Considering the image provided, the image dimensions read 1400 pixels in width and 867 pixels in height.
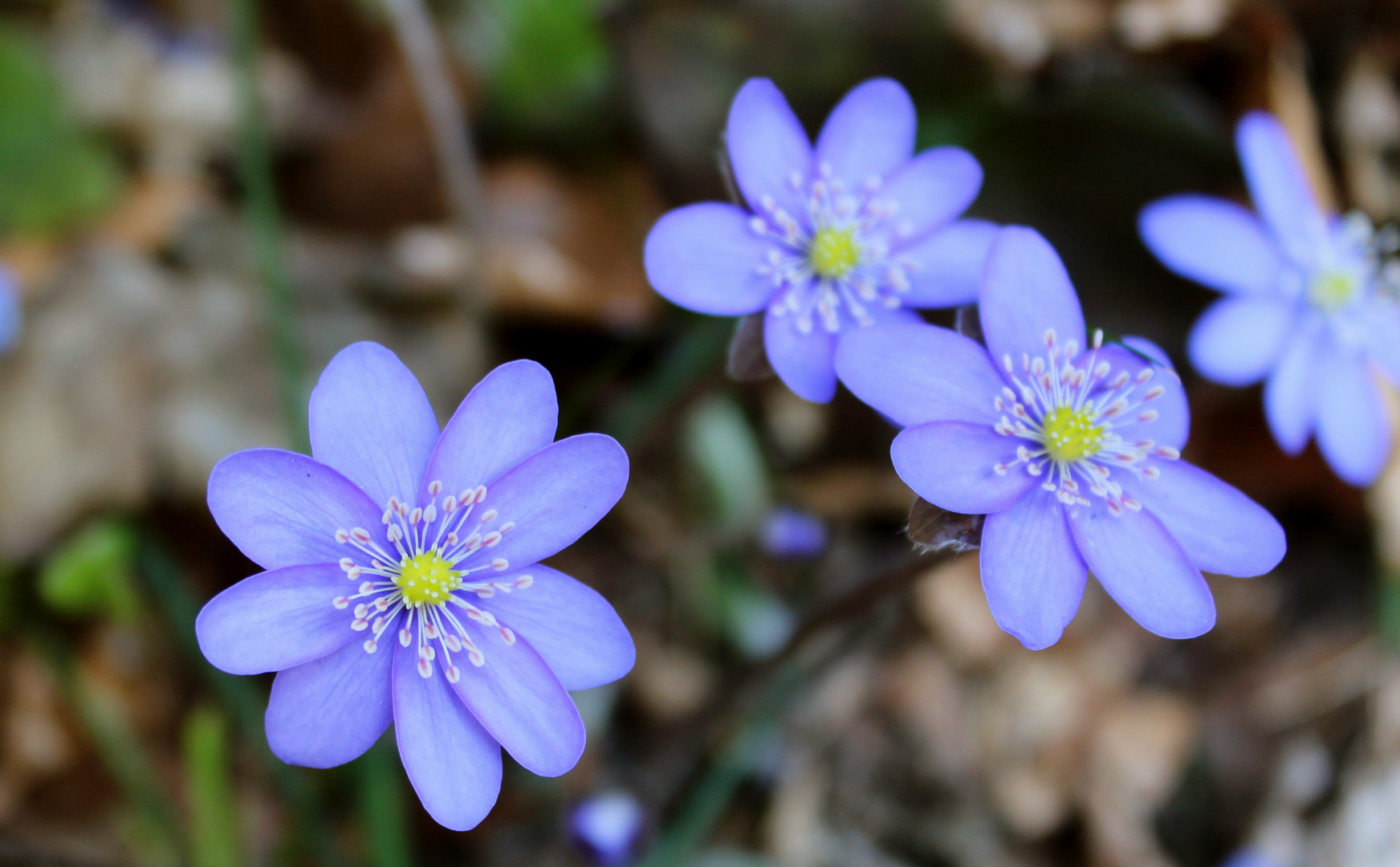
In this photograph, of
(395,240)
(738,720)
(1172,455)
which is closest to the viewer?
(1172,455)

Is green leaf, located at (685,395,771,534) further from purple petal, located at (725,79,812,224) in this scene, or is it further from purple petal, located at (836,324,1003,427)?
purple petal, located at (836,324,1003,427)

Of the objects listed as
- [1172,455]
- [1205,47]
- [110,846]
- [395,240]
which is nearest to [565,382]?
[395,240]

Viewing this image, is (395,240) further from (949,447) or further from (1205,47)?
(1205,47)

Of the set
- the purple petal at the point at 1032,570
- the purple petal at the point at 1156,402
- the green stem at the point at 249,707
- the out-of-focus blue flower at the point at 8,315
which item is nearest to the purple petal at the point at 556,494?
the purple petal at the point at 1032,570

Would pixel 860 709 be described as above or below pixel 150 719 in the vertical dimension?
above

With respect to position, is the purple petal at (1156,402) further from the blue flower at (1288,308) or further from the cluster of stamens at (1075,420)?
the blue flower at (1288,308)

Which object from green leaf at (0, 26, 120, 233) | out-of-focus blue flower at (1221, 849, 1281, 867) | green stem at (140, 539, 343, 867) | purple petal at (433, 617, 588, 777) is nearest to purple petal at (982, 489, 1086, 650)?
purple petal at (433, 617, 588, 777)

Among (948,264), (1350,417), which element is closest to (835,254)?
(948,264)

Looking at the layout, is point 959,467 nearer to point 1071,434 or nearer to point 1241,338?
point 1071,434
